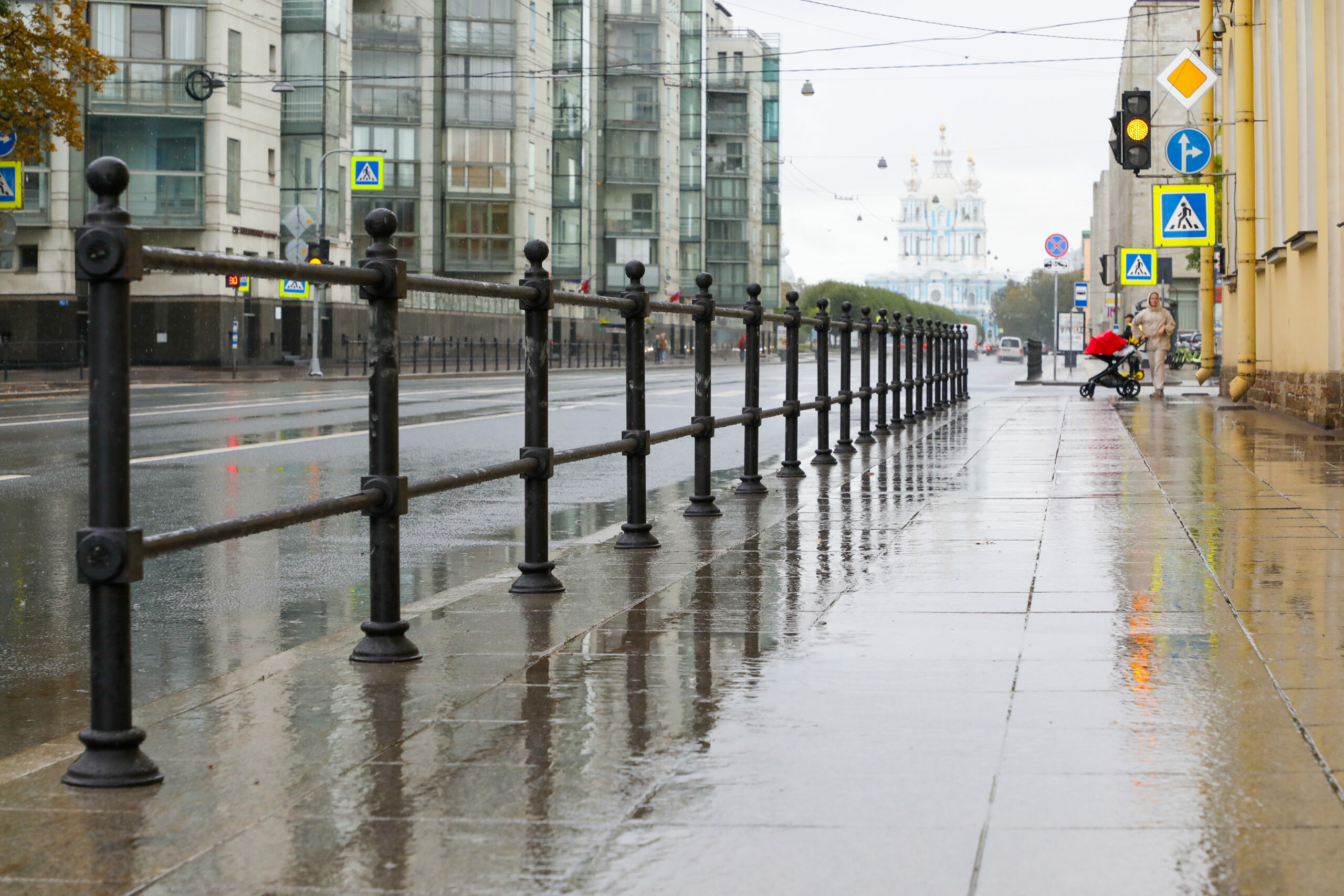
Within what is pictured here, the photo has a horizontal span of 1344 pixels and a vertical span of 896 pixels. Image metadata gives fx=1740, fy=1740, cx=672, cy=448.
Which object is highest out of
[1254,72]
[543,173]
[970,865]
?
[543,173]

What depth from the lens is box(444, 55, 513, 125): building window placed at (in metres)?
74.9

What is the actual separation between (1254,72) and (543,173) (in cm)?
5856

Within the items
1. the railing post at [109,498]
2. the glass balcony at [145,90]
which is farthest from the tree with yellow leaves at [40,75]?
the railing post at [109,498]

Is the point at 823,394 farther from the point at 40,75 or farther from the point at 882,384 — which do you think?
the point at 40,75

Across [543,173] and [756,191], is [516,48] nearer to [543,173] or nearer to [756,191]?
[543,173]

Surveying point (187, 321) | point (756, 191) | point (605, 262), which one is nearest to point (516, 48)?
point (605, 262)

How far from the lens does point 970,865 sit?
10.4 ft

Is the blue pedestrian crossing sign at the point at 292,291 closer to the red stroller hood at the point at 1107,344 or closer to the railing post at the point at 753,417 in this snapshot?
the red stroller hood at the point at 1107,344

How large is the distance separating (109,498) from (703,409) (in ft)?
20.6

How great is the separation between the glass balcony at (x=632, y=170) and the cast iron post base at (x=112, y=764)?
302 feet

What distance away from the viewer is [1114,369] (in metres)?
30.7

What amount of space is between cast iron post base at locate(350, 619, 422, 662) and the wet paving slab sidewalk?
57mm

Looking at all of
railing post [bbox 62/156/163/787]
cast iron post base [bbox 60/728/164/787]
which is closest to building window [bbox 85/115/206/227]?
railing post [bbox 62/156/163/787]

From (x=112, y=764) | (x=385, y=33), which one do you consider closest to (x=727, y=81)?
(x=385, y=33)
